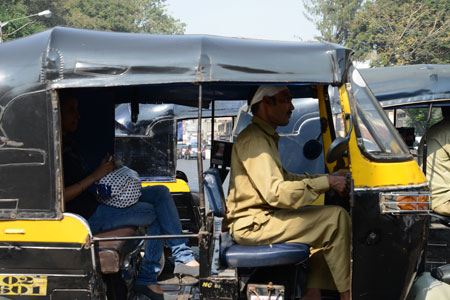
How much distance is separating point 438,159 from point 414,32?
81.8 feet

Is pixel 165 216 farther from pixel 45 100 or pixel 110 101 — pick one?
pixel 45 100

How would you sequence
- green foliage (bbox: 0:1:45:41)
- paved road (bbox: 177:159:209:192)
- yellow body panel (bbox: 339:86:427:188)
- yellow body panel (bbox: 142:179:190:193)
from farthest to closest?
1. green foliage (bbox: 0:1:45:41)
2. paved road (bbox: 177:159:209:192)
3. yellow body panel (bbox: 142:179:190:193)
4. yellow body panel (bbox: 339:86:427:188)

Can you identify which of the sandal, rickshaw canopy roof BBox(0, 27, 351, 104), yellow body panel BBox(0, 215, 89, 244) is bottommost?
the sandal

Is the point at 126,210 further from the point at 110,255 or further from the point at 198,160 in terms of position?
the point at 198,160

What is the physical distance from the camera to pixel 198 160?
116 inches

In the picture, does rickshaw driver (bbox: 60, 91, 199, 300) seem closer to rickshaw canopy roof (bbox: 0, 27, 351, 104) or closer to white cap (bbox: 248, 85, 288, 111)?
rickshaw canopy roof (bbox: 0, 27, 351, 104)

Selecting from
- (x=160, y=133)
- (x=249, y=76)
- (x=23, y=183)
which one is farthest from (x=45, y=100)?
(x=160, y=133)

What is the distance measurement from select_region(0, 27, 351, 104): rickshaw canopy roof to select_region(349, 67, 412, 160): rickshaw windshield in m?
0.22

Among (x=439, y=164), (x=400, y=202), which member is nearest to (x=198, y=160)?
(x=400, y=202)

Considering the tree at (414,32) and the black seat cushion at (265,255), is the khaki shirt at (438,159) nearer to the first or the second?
the black seat cushion at (265,255)

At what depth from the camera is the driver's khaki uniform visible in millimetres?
3244

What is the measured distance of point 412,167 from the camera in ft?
10.8

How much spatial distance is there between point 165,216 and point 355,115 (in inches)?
70.7

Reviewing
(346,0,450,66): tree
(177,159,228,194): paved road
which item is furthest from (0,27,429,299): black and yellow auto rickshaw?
(346,0,450,66): tree
